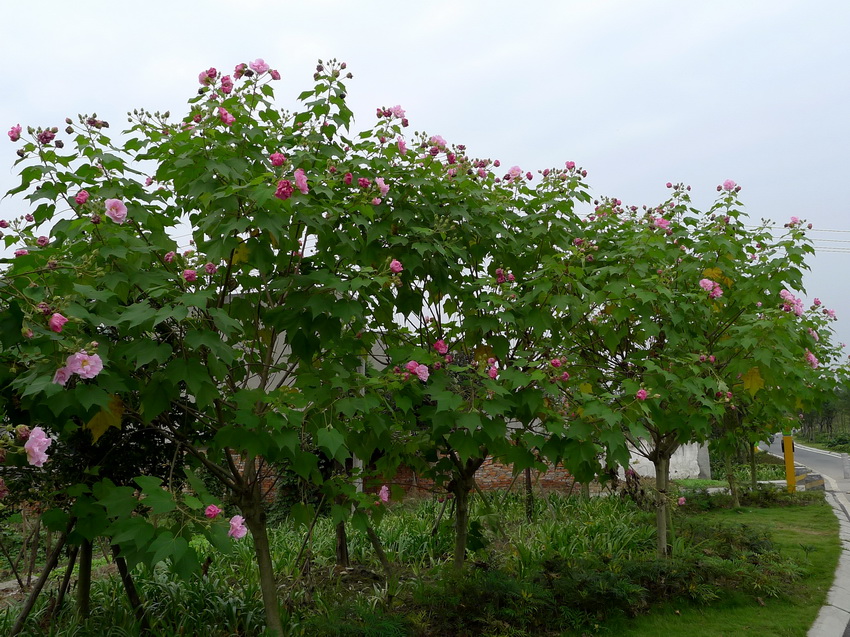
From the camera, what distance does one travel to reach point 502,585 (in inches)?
208

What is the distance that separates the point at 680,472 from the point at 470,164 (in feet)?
57.4

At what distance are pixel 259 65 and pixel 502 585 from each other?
403 centimetres

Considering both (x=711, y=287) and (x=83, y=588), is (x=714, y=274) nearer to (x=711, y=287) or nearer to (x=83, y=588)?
(x=711, y=287)

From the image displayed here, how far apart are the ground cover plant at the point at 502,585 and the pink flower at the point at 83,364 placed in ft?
8.86

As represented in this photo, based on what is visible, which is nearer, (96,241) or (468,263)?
(96,241)

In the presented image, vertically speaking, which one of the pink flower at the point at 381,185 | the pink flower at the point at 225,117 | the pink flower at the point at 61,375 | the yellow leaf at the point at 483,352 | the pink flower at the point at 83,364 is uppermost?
the pink flower at the point at 225,117

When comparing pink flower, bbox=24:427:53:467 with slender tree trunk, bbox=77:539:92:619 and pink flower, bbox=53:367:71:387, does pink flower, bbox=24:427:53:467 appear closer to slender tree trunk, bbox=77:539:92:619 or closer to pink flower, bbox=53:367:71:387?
pink flower, bbox=53:367:71:387

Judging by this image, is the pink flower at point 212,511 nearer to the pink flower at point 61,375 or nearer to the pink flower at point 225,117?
the pink flower at point 61,375

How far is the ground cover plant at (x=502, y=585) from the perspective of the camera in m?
4.95

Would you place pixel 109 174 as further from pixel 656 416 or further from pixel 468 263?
pixel 656 416

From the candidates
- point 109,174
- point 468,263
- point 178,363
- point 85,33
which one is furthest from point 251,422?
point 85,33

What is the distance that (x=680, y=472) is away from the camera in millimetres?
20031

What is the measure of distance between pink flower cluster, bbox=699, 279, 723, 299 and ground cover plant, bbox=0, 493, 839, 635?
2.46 metres

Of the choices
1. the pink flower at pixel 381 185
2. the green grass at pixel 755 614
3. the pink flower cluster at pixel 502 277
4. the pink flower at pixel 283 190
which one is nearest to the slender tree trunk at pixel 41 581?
the pink flower at pixel 283 190
